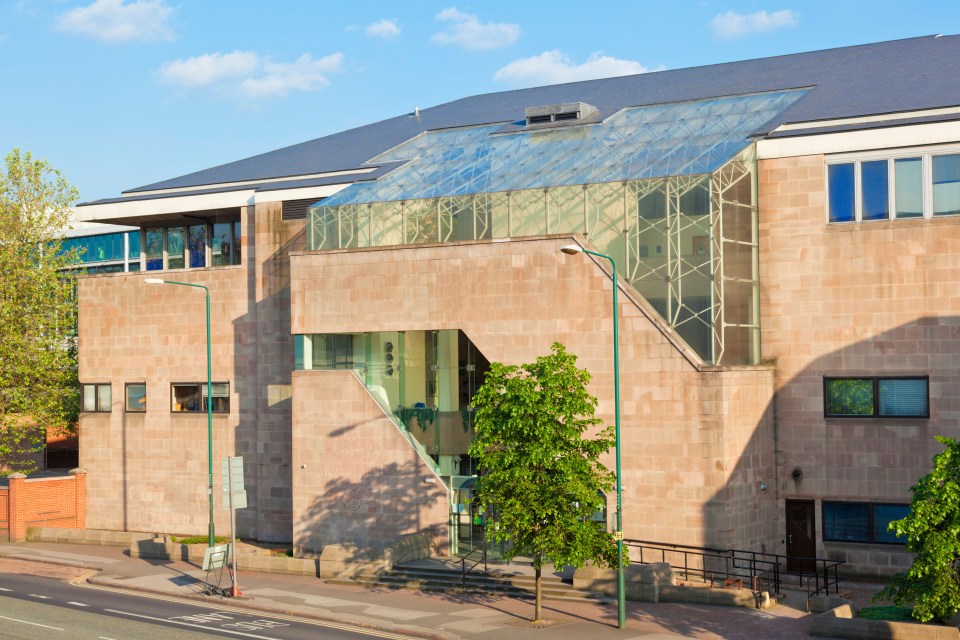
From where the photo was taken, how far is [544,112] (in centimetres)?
4950

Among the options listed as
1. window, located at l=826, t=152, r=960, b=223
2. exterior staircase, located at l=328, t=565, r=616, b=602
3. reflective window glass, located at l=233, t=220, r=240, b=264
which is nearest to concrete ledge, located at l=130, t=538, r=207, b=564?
exterior staircase, located at l=328, t=565, r=616, b=602

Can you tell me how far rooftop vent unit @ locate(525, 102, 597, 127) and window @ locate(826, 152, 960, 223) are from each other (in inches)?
474

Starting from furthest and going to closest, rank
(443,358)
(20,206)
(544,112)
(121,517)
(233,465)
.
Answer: (20,206) < (121,517) < (544,112) < (443,358) < (233,465)

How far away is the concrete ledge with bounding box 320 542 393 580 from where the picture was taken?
40.2m

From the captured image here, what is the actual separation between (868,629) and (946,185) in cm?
1589

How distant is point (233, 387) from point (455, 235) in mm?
13378

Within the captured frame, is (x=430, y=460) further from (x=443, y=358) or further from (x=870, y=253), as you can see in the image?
(x=870, y=253)

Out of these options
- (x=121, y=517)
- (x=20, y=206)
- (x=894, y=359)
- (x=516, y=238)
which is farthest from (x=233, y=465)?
(x=20, y=206)

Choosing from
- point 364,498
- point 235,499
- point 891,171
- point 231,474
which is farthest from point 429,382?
point 891,171

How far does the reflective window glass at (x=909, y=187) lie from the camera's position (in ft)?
128

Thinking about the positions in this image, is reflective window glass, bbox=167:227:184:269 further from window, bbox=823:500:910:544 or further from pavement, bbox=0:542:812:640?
window, bbox=823:500:910:544

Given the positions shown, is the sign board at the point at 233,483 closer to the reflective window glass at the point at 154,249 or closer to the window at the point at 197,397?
the window at the point at 197,397

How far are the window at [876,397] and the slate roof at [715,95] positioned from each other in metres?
8.48

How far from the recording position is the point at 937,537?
27.5m
